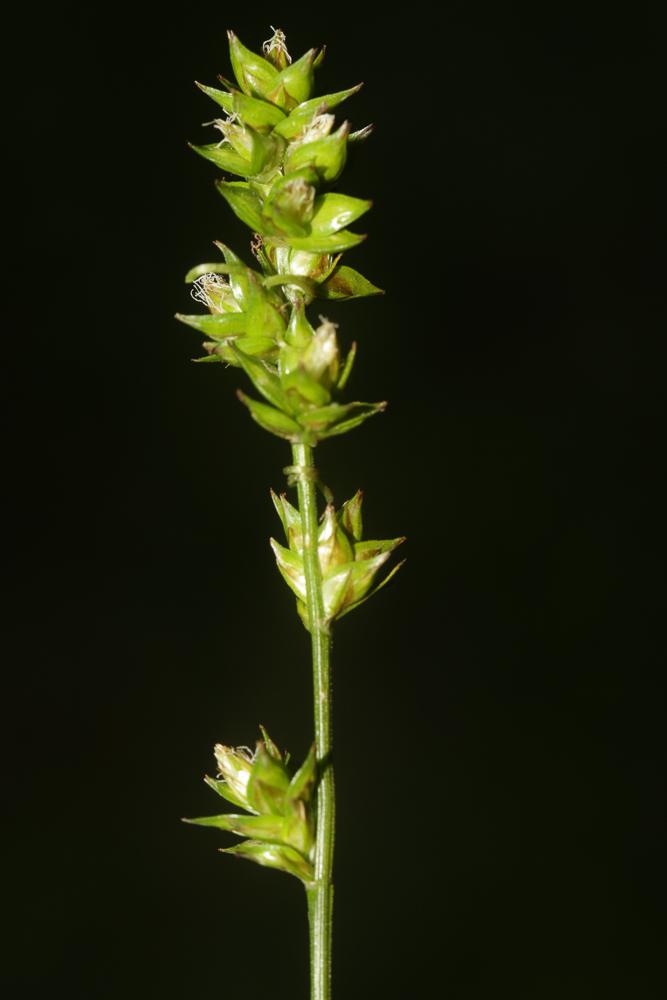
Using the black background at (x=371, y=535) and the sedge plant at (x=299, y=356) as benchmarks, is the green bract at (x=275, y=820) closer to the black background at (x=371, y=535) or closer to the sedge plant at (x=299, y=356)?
the sedge plant at (x=299, y=356)

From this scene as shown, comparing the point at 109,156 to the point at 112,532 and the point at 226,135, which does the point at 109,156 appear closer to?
the point at 112,532

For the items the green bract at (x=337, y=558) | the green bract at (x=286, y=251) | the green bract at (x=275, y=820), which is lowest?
the green bract at (x=275, y=820)

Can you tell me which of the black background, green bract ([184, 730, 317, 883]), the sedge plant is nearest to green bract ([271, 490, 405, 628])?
the sedge plant

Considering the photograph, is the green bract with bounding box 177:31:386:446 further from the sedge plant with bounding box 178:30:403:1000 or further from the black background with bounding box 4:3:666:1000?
the black background with bounding box 4:3:666:1000

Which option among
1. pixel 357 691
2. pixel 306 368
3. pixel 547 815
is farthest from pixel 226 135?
pixel 547 815

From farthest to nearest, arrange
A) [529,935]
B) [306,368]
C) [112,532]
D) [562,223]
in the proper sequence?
[562,223]
[112,532]
[529,935]
[306,368]

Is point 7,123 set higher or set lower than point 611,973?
higher

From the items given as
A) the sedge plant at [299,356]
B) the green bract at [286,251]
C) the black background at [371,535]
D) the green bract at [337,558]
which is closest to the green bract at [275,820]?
the sedge plant at [299,356]

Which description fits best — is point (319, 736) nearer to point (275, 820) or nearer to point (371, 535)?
point (275, 820)

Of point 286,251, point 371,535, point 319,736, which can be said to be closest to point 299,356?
point 286,251
